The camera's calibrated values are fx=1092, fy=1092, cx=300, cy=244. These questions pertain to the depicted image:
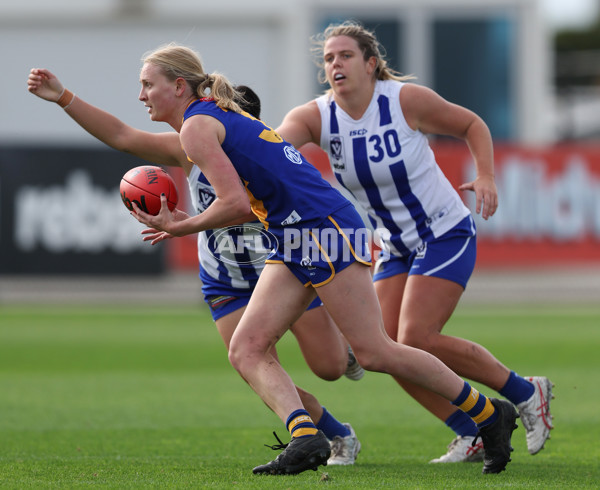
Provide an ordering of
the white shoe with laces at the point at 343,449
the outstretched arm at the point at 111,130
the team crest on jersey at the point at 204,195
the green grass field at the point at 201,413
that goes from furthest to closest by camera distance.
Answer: the white shoe with laces at the point at 343,449 < the outstretched arm at the point at 111,130 < the team crest on jersey at the point at 204,195 < the green grass field at the point at 201,413

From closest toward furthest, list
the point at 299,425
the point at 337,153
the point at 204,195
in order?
the point at 299,425 < the point at 204,195 < the point at 337,153

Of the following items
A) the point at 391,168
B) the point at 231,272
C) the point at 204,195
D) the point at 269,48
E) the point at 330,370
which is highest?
the point at 269,48

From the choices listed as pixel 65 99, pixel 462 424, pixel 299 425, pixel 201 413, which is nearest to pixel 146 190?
pixel 65 99


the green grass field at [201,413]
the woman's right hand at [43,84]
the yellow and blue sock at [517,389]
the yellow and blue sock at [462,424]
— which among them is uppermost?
the woman's right hand at [43,84]

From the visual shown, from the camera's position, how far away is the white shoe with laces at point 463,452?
6.25 meters

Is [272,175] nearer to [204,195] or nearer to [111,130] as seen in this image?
[204,195]

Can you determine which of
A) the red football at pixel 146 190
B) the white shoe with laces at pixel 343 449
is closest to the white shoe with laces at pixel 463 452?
the white shoe with laces at pixel 343 449

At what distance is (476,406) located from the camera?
5652mm

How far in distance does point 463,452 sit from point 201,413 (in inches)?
103

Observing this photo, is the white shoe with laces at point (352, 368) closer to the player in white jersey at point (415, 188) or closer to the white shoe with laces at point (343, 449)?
the player in white jersey at point (415, 188)

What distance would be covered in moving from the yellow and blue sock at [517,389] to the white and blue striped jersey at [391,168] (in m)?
0.94

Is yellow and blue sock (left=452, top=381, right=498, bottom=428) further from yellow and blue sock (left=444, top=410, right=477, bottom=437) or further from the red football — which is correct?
the red football

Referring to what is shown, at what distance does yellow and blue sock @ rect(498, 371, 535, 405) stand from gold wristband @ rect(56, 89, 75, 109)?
294 centimetres

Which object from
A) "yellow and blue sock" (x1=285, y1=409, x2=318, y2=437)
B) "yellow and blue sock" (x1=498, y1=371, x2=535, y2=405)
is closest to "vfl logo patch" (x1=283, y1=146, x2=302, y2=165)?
"yellow and blue sock" (x1=285, y1=409, x2=318, y2=437)
